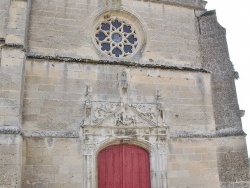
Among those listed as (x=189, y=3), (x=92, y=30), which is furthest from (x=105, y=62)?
(x=189, y=3)

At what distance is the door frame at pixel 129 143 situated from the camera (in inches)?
278

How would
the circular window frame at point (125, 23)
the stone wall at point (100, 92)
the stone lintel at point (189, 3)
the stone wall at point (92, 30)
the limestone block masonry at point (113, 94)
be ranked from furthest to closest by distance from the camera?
the stone lintel at point (189, 3) → the circular window frame at point (125, 23) → the stone wall at point (92, 30) → the stone wall at point (100, 92) → the limestone block masonry at point (113, 94)

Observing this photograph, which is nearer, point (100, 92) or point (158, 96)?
point (100, 92)

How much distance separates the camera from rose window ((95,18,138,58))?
846cm

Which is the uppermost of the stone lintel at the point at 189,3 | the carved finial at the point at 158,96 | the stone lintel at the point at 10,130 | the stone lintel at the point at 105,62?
the stone lintel at the point at 189,3

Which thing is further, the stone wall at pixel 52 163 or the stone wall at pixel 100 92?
the stone wall at pixel 100 92

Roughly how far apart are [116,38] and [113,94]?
177 cm

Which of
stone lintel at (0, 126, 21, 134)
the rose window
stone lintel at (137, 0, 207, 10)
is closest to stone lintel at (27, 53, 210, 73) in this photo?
the rose window

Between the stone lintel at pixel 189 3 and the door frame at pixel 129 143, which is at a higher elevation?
the stone lintel at pixel 189 3

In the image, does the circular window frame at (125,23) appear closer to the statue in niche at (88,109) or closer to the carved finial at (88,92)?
the carved finial at (88,92)

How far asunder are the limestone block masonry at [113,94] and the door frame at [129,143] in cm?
2

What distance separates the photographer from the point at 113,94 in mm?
7828

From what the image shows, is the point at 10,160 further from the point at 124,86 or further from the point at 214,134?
the point at 214,134

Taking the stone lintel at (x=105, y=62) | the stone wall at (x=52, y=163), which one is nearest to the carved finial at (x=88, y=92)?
the stone lintel at (x=105, y=62)
